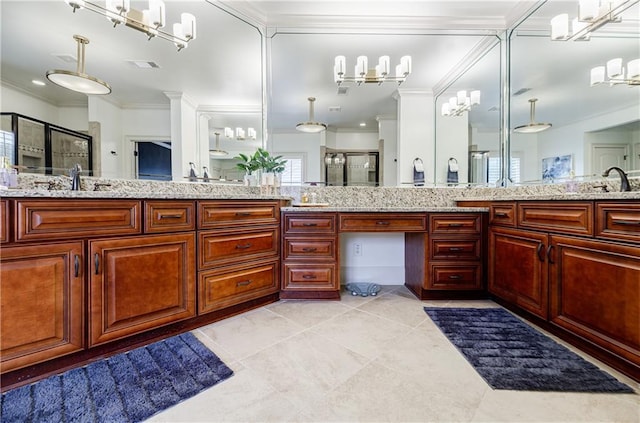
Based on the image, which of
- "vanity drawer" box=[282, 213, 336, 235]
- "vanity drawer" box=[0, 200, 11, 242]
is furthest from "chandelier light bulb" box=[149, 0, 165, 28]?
"vanity drawer" box=[282, 213, 336, 235]

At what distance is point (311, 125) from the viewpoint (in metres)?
2.74

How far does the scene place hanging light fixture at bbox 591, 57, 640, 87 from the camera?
1.63m

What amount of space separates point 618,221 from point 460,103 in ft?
6.37

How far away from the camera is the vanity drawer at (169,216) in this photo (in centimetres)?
142

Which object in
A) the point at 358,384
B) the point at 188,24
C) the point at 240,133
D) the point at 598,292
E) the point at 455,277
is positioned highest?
the point at 188,24

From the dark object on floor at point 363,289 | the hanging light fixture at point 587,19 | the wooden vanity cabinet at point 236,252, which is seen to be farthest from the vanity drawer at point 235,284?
the hanging light fixture at point 587,19

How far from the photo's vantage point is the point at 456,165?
9.15 feet

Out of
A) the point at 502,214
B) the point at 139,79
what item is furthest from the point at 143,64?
the point at 502,214

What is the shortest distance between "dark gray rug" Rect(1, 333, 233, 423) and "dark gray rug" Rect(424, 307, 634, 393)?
1280mm

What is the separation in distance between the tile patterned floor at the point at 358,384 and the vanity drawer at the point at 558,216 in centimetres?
70

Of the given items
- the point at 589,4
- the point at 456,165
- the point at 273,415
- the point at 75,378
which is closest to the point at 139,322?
the point at 75,378

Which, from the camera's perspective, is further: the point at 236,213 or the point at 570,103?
the point at 570,103

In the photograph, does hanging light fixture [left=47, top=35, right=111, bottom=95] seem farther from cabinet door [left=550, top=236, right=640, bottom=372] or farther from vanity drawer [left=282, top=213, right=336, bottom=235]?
cabinet door [left=550, top=236, right=640, bottom=372]

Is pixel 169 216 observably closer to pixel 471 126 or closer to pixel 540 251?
pixel 540 251
